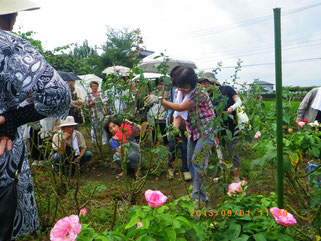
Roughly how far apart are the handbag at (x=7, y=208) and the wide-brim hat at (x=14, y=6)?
0.73 meters

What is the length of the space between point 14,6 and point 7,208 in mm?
841

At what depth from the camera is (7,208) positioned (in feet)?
3.84

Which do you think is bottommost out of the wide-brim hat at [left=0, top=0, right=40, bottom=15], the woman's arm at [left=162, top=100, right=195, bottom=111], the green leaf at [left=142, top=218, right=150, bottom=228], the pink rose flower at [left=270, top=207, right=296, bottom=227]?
the pink rose flower at [left=270, top=207, right=296, bottom=227]

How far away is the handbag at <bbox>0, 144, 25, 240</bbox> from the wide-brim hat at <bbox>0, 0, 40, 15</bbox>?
0.73 metres

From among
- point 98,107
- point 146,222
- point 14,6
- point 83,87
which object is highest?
point 14,6

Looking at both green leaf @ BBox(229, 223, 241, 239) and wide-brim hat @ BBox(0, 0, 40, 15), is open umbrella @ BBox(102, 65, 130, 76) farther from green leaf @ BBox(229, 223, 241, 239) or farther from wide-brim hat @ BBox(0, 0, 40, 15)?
green leaf @ BBox(229, 223, 241, 239)

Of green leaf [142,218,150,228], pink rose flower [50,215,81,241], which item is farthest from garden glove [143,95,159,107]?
pink rose flower [50,215,81,241]

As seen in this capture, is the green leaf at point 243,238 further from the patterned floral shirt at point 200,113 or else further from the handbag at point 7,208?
the patterned floral shirt at point 200,113

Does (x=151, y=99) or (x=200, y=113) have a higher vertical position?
(x=151, y=99)

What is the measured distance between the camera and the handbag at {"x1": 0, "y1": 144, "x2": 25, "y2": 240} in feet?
3.82

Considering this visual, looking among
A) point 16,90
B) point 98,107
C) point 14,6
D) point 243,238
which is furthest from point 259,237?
point 98,107

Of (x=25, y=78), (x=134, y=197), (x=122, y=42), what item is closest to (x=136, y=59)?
(x=134, y=197)

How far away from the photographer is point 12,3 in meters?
1.16

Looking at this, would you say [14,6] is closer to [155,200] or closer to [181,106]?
[155,200]
